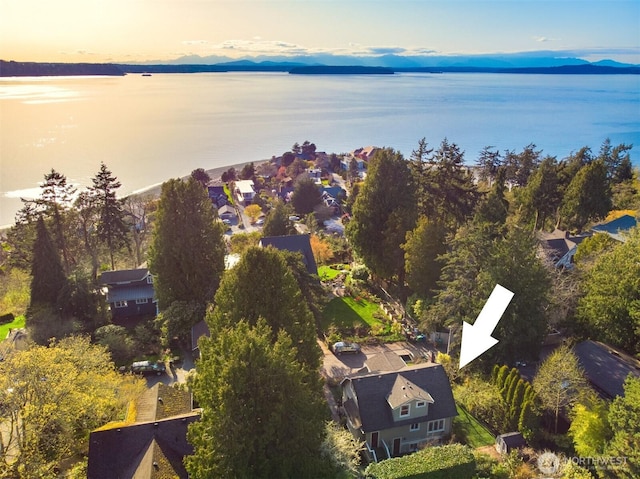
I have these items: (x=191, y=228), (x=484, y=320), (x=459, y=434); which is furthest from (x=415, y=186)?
(x=459, y=434)

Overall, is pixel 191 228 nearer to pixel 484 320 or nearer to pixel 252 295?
pixel 252 295

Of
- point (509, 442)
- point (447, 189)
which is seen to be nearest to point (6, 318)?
point (509, 442)

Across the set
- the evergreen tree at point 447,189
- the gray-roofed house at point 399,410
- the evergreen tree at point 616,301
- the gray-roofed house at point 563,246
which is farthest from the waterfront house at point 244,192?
the evergreen tree at point 616,301

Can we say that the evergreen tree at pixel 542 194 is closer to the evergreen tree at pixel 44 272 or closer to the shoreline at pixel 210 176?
the evergreen tree at pixel 44 272

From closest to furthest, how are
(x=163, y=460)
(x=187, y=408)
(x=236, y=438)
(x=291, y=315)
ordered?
(x=236, y=438)
(x=163, y=460)
(x=291, y=315)
(x=187, y=408)

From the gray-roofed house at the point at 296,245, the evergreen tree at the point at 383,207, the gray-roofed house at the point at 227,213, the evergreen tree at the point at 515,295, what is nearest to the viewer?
the evergreen tree at the point at 515,295

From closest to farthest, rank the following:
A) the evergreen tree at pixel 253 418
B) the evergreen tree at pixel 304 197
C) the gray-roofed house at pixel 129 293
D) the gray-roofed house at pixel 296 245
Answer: the evergreen tree at pixel 253 418 < the gray-roofed house at pixel 129 293 < the gray-roofed house at pixel 296 245 < the evergreen tree at pixel 304 197
